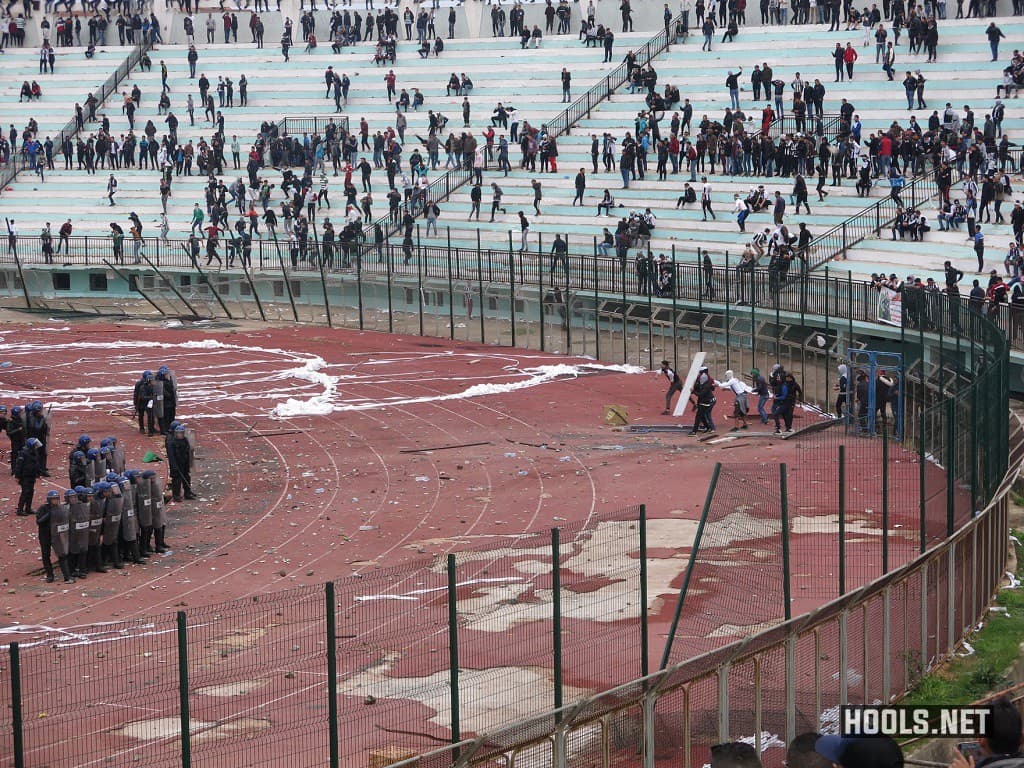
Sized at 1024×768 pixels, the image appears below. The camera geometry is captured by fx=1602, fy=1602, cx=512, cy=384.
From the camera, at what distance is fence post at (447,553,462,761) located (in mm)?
14383

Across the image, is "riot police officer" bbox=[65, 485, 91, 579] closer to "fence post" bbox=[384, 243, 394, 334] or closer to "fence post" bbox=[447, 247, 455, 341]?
"fence post" bbox=[447, 247, 455, 341]

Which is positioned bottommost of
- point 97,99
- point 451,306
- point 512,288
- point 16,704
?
point 451,306

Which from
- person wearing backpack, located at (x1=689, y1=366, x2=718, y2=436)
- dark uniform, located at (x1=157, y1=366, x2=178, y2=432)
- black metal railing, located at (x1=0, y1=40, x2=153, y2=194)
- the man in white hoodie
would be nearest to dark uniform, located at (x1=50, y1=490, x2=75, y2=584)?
dark uniform, located at (x1=157, y1=366, x2=178, y2=432)

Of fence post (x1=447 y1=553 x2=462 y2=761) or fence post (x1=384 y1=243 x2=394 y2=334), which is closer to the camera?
fence post (x1=447 y1=553 x2=462 y2=761)

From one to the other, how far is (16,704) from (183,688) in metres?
1.33

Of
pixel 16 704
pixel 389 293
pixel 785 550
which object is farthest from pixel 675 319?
pixel 16 704

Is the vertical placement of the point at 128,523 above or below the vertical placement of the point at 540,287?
below

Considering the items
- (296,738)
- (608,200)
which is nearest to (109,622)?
(296,738)

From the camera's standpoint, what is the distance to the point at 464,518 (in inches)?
1002

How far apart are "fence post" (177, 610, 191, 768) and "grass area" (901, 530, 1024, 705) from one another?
803 centimetres

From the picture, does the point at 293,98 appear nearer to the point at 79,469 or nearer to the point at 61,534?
the point at 79,469

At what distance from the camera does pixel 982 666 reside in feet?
60.4

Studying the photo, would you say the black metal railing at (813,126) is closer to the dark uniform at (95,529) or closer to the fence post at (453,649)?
the dark uniform at (95,529)

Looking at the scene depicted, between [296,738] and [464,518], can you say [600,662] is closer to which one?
[296,738]
